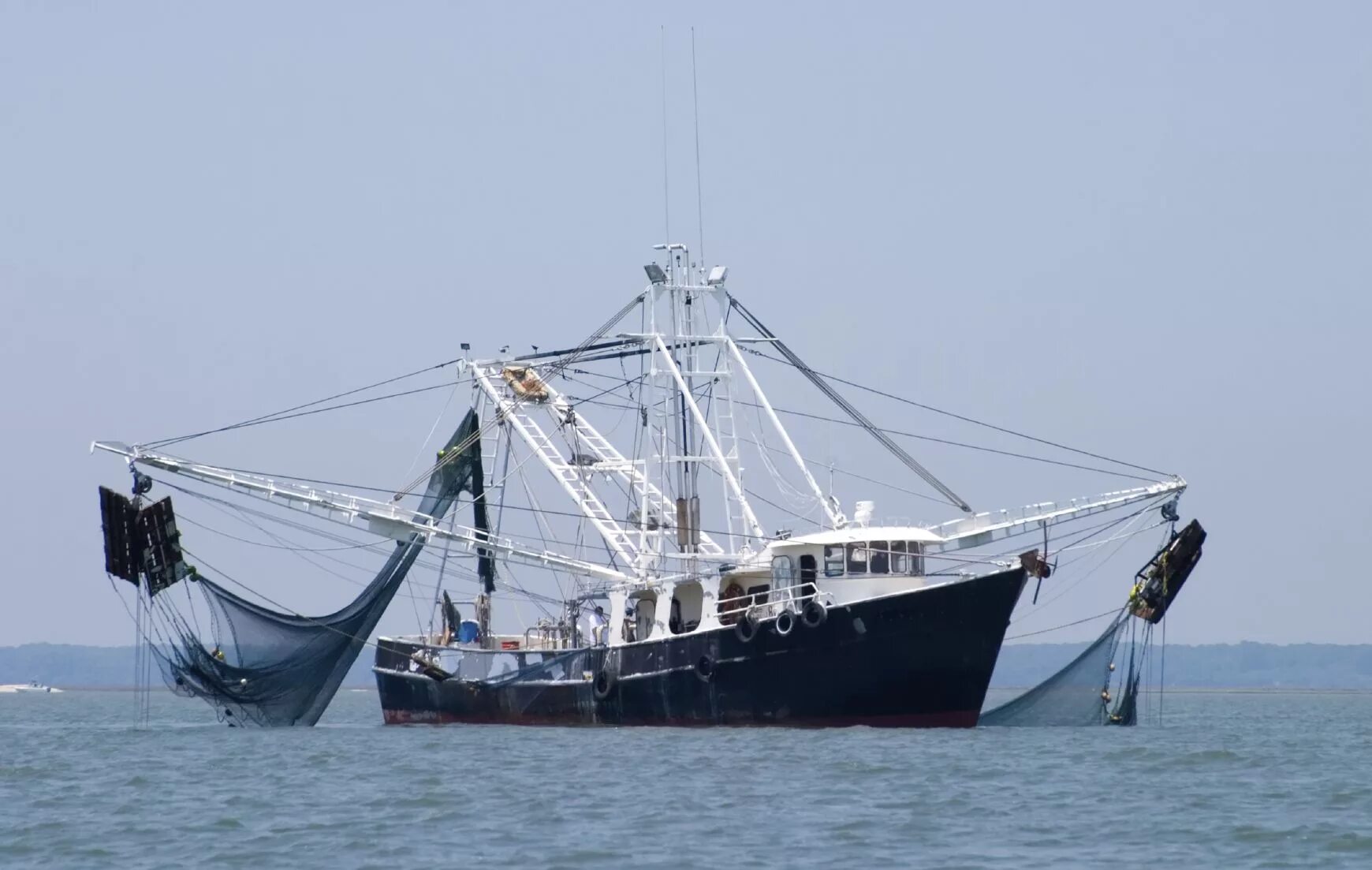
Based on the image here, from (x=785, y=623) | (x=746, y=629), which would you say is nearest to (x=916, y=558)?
(x=785, y=623)

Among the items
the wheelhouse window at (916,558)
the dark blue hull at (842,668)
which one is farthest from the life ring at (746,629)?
the wheelhouse window at (916,558)

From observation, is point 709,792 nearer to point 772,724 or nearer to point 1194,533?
point 772,724

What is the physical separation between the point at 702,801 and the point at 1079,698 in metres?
20.3

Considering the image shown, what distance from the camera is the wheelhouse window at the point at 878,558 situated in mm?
43094

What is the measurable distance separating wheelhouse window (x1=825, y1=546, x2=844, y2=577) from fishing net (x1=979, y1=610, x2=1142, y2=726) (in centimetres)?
716

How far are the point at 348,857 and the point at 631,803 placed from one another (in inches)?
Answer: 218

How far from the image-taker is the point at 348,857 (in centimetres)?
2506

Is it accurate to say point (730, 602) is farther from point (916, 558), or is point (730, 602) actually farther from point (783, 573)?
point (916, 558)

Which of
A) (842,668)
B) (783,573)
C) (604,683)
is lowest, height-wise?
(604,683)

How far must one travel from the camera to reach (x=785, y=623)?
138ft

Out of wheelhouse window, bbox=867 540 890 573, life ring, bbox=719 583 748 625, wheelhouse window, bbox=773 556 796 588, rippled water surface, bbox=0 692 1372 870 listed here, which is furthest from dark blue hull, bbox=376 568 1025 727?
wheelhouse window, bbox=867 540 890 573

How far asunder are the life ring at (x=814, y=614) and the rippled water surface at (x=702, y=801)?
2.29 meters

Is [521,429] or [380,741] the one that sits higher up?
[521,429]

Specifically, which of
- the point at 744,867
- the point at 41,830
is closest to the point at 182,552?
the point at 41,830
